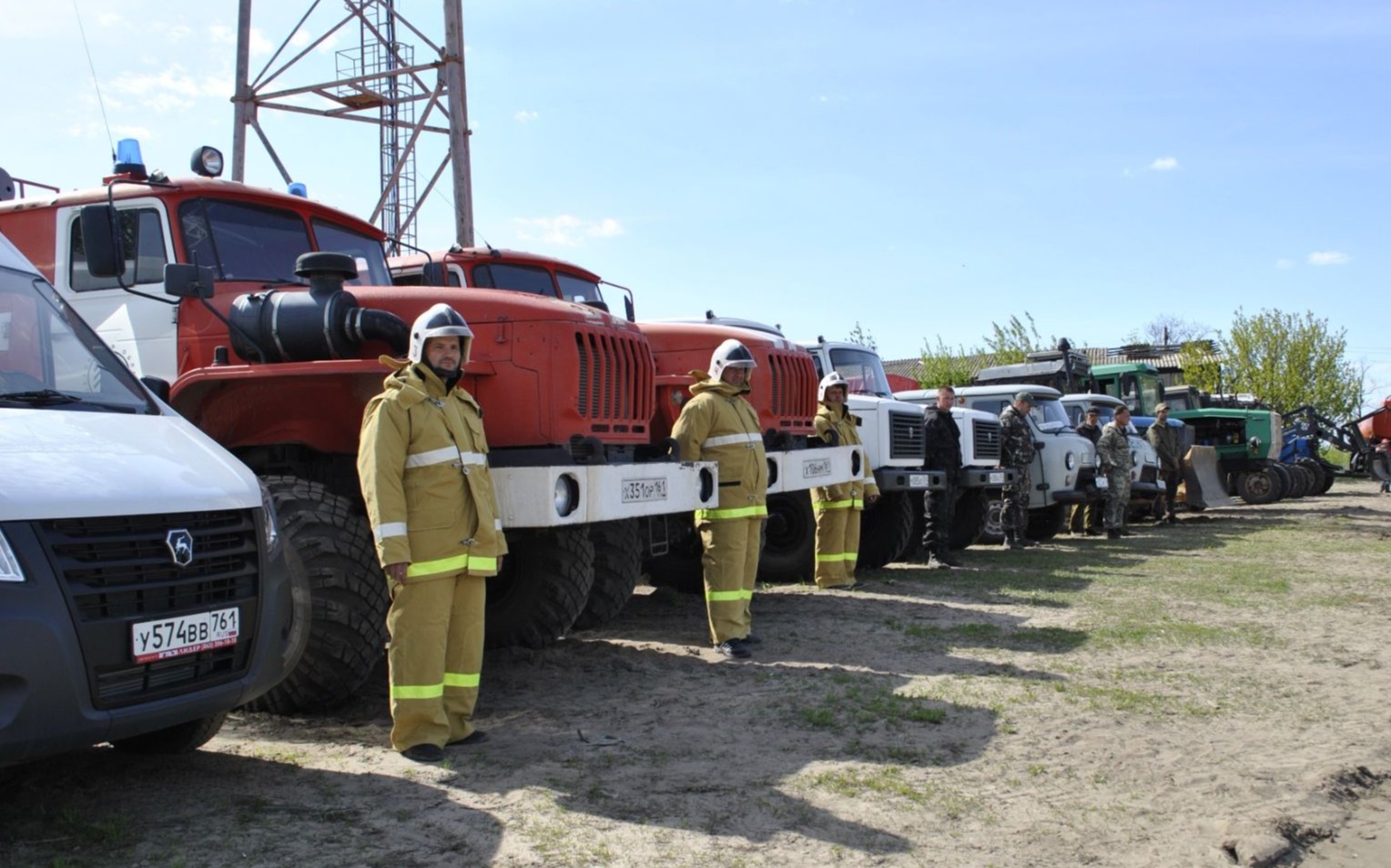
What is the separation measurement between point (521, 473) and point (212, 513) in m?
1.67

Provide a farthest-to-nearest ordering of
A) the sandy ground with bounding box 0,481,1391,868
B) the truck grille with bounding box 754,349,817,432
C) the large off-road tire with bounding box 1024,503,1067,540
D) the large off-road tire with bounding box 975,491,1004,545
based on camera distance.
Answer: the large off-road tire with bounding box 1024,503,1067,540, the large off-road tire with bounding box 975,491,1004,545, the truck grille with bounding box 754,349,817,432, the sandy ground with bounding box 0,481,1391,868

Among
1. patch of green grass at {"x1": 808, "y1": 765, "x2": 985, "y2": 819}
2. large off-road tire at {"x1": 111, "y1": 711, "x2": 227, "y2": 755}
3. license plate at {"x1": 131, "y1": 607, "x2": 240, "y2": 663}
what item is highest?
license plate at {"x1": 131, "y1": 607, "x2": 240, "y2": 663}

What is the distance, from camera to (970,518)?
1384 cm

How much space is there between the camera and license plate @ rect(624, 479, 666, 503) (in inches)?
235

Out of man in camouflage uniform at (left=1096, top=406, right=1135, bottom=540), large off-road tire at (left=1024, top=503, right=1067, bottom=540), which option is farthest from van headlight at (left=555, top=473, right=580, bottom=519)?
man in camouflage uniform at (left=1096, top=406, right=1135, bottom=540)

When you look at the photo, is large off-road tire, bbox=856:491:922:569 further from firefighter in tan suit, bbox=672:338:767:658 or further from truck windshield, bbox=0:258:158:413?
truck windshield, bbox=0:258:158:413

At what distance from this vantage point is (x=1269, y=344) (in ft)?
159

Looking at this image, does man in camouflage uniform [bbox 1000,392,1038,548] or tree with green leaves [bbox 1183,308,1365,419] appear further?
tree with green leaves [bbox 1183,308,1365,419]

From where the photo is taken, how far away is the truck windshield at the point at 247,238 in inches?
243

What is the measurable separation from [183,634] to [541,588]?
2996 mm

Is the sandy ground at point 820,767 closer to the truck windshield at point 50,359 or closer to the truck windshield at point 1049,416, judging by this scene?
the truck windshield at point 50,359

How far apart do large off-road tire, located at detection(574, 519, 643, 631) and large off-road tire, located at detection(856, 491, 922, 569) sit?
15.0ft

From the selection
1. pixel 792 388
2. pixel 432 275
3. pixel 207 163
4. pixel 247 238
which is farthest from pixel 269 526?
Result: pixel 792 388

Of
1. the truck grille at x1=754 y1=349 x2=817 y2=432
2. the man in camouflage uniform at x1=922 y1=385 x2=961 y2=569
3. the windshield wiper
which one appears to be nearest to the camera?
the windshield wiper
